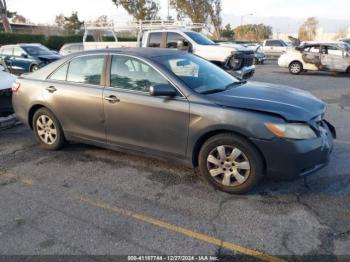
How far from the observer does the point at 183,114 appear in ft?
12.1

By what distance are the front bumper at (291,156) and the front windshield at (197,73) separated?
1.01 meters

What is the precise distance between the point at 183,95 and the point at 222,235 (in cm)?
159

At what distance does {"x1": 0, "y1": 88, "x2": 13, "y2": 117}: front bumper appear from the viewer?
19.4ft

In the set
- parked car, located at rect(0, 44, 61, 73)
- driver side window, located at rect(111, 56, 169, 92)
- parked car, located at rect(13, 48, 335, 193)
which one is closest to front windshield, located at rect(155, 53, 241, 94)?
parked car, located at rect(13, 48, 335, 193)

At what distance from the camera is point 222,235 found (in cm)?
295

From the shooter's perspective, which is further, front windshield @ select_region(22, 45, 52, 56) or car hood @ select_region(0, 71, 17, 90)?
front windshield @ select_region(22, 45, 52, 56)

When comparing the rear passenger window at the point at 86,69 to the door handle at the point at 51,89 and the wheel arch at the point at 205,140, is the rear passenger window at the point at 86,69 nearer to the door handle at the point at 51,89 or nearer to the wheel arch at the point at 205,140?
the door handle at the point at 51,89

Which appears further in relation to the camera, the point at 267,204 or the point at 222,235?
the point at 267,204

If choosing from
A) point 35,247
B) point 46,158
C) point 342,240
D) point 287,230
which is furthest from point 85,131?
point 342,240

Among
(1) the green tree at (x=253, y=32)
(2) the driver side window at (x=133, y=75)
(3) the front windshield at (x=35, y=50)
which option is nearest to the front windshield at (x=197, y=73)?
(2) the driver side window at (x=133, y=75)

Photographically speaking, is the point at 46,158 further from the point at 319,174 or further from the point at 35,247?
the point at 319,174

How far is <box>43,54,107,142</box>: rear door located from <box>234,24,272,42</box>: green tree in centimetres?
4735

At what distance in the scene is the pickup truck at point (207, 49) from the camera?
10.7 m

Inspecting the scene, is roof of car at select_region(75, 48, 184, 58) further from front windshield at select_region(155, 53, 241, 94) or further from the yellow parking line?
the yellow parking line
